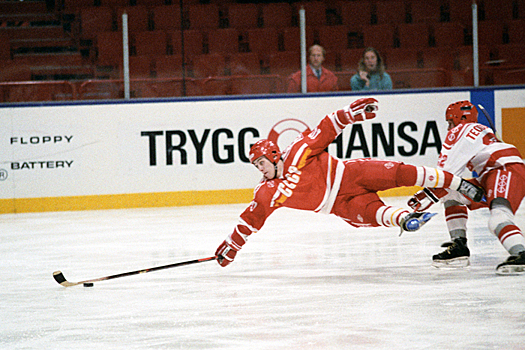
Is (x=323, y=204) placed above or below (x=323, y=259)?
above

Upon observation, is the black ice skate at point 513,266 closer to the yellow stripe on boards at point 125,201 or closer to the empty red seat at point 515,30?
the yellow stripe on boards at point 125,201

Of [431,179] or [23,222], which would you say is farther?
[23,222]

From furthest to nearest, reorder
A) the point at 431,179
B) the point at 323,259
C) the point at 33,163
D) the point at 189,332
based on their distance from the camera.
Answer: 1. the point at 33,163
2. the point at 323,259
3. the point at 431,179
4. the point at 189,332

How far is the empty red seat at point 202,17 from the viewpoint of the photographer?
7.86 m

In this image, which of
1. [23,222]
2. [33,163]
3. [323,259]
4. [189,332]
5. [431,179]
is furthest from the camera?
[33,163]

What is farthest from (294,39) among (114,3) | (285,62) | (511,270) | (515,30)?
(511,270)

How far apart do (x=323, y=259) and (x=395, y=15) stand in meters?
4.51

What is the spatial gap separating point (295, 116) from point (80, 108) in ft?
7.73

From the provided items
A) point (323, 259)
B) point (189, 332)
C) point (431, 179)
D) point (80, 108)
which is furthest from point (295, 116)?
point (189, 332)

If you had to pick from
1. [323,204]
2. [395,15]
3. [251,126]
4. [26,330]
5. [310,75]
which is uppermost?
[395,15]

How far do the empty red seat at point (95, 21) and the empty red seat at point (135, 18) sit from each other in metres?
0.10

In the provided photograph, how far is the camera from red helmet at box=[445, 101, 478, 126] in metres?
4.03

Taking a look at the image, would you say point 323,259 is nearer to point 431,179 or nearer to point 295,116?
point 431,179

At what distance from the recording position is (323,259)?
175 inches
